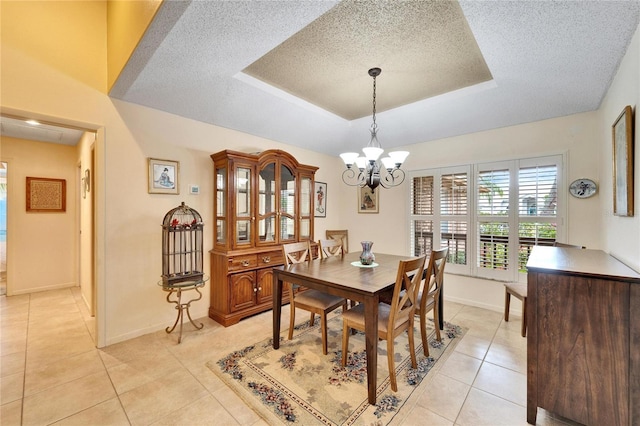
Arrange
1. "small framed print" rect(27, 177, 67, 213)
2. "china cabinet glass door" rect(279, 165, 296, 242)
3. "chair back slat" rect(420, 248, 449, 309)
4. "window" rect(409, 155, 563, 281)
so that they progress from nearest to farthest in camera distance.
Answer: "chair back slat" rect(420, 248, 449, 309) → "window" rect(409, 155, 563, 281) → "china cabinet glass door" rect(279, 165, 296, 242) → "small framed print" rect(27, 177, 67, 213)

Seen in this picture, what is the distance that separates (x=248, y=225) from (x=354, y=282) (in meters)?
1.72

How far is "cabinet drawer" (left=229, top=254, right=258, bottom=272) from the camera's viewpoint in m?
2.99

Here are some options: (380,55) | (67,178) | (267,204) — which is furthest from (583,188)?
(67,178)

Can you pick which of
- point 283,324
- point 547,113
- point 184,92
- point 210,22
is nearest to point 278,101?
point 184,92

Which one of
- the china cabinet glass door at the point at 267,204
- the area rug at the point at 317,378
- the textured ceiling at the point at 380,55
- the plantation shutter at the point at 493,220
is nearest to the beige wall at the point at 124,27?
the textured ceiling at the point at 380,55

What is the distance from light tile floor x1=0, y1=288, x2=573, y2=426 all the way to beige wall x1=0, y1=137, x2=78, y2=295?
138 centimetres

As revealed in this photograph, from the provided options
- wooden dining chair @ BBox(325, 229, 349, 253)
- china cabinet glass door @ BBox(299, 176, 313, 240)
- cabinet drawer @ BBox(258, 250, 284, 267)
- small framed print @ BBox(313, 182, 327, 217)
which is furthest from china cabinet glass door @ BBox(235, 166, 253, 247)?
wooden dining chair @ BBox(325, 229, 349, 253)

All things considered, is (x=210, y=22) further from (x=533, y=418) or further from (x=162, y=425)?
(x=533, y=418)

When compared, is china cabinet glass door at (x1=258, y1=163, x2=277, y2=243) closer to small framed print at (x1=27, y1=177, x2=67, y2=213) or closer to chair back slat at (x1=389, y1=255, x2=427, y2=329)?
chair back slat at (x1=389, y1=255, x2=427, y2=329)

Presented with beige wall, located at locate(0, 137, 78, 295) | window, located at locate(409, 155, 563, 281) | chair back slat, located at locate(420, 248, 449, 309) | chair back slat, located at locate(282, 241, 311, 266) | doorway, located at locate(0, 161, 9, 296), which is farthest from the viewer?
doorway, located at locate(0, 161, 9, 296)

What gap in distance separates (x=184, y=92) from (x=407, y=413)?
3.26m

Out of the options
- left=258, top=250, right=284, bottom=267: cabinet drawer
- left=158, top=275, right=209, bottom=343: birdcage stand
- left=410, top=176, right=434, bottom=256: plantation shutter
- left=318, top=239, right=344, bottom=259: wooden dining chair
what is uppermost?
left=410, top=176, right=434, bottom=256: plantation shutter

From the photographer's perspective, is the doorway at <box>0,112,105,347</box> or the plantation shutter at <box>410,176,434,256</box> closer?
the doorway at <box>0,112,105,347</box>

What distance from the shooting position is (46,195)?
4.13m
